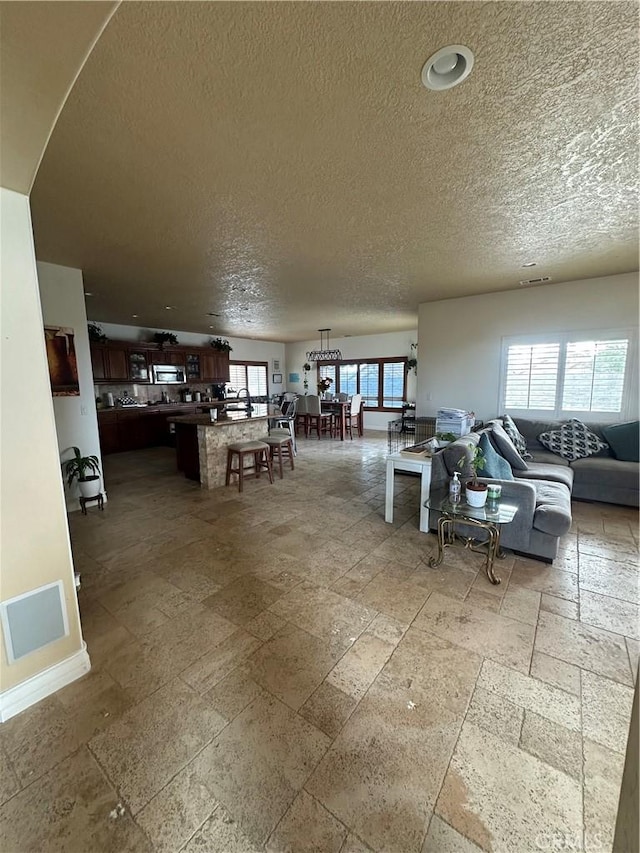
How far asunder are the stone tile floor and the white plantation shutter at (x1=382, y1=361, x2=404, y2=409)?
6.28 meters

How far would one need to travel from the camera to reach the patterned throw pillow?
156 inches

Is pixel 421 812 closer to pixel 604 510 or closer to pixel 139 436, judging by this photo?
pixel 604 510

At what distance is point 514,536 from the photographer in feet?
8.92

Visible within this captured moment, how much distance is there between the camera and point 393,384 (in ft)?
29.2

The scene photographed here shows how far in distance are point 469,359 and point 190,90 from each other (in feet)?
15.1

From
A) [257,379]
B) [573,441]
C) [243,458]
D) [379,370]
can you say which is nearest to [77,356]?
[243,458]

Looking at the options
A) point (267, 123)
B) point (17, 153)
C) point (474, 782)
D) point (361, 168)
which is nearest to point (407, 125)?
point (361, 168)

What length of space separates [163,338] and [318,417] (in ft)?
13.1

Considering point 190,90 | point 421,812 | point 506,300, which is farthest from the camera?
point 506,300

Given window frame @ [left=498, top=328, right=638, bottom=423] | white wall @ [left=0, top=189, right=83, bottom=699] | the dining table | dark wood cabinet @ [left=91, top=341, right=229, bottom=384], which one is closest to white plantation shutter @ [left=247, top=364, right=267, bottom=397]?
dark wood cabinet @ [left=91, top=341, right=229, bottom=384]

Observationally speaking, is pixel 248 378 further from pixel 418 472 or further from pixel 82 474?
pixel 418 472

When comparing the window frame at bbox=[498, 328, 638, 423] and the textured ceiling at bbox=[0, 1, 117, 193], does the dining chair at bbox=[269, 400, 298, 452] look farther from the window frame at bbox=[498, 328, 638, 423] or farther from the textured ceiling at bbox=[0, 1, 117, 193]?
the textured ceiling at bbox=[0, 1, 117, 193]

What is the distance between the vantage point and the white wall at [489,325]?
13.4 ft

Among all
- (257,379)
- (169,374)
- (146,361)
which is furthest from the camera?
(257,379)
